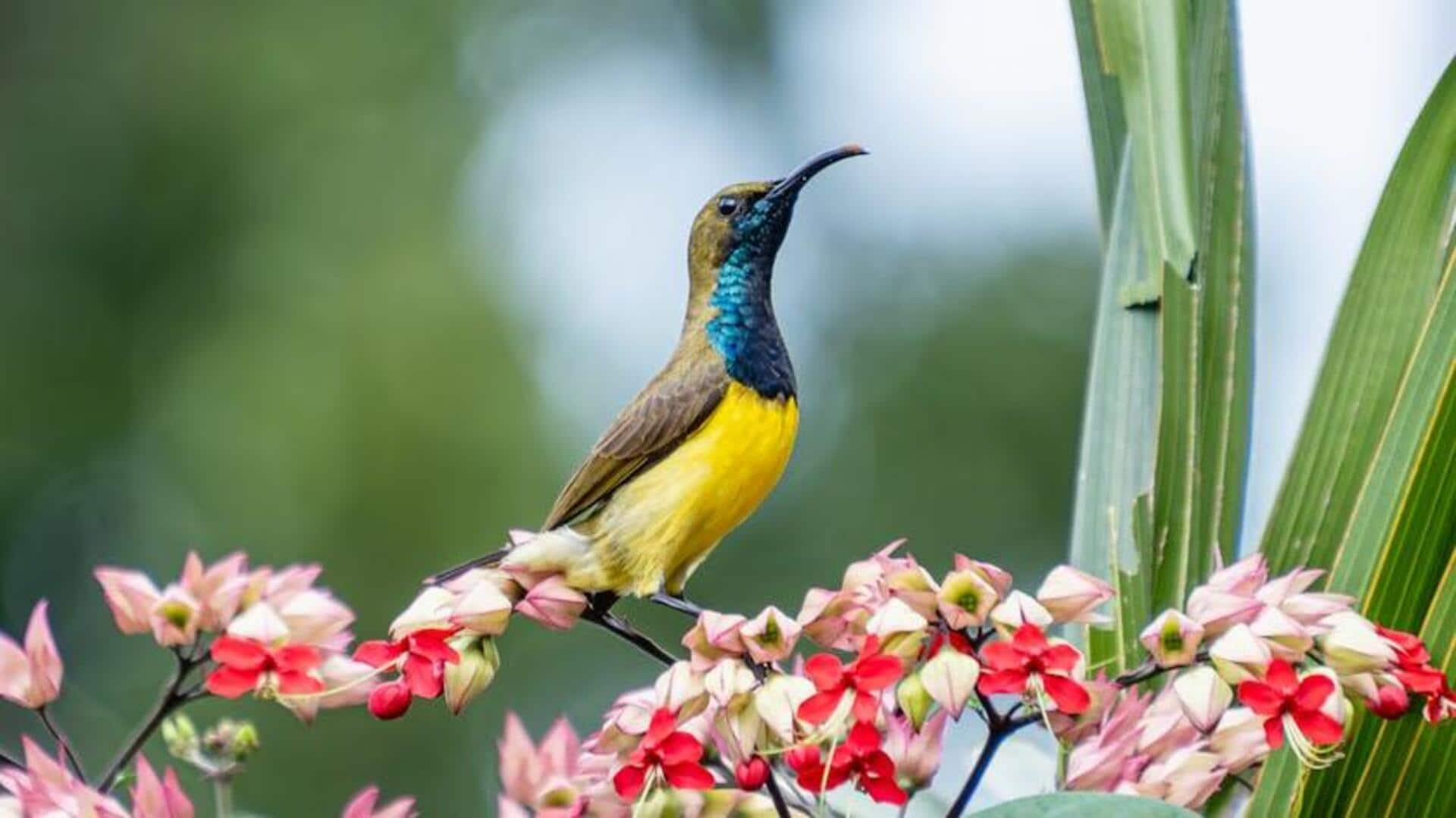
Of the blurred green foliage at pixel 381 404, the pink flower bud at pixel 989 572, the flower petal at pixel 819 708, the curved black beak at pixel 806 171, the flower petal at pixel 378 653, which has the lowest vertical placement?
the blurred green foliage at pixel 381 404

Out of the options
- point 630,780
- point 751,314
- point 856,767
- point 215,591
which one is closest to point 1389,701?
point 856,767

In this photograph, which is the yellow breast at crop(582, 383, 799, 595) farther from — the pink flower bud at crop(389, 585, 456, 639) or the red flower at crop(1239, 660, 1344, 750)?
the red flower at crop(1239, 660, 1344, 750)

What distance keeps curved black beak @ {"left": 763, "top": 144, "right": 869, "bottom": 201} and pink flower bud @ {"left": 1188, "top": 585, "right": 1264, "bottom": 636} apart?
537 mm

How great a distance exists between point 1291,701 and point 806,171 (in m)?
0.84

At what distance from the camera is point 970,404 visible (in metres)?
8.41

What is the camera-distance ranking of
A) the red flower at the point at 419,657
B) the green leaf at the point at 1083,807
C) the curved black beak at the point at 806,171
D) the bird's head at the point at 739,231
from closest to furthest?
the green leaf at the point at 1083,807
the red flower at the point at 419,657
the curved black beak at the point at 806,171
the bird's head at the point at 739,231

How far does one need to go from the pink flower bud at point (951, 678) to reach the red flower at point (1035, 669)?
11 mm

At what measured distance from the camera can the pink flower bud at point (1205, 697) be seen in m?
1.04

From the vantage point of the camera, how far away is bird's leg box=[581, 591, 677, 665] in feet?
3.89

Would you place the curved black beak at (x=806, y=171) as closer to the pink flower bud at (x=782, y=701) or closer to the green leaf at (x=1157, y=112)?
the green leaf at (x=1157, y=112)

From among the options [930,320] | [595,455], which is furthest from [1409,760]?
[930,320]

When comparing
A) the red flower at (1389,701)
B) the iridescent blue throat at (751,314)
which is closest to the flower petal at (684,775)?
the red flower at (1389,701)

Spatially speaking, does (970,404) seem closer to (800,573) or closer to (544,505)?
(800,573)

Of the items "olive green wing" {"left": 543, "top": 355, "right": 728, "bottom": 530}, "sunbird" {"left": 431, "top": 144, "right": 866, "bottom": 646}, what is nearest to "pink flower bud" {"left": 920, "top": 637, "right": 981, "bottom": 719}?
"sunbird" {"left": 431, "top": 144, "right": 866, "bottom": 646}
